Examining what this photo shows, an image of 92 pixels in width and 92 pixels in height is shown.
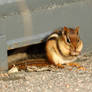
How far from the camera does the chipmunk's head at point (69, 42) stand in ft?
20.1

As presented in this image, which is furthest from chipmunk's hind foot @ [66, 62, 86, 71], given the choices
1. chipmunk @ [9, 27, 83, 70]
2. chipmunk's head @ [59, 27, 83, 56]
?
chipmunk's head @ [59, 27, 83, 56]

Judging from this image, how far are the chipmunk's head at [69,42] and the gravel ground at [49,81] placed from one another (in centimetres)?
38

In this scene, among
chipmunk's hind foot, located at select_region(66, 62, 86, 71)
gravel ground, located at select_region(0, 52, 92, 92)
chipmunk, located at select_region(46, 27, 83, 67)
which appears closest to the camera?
gravel ground, located at select_region(0, 52, 92, 92)

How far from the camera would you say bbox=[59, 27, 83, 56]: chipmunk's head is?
612 cm

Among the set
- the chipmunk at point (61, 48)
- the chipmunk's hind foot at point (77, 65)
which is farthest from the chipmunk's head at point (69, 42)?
the chipmunk's hind foot at point (77, 65)

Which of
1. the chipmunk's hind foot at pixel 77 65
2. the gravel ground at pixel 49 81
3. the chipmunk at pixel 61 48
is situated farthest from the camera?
the chipmunk at pixel 61 48

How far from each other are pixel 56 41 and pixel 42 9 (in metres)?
0.67

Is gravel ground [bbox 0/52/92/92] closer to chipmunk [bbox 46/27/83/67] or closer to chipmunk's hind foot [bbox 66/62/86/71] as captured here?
chipmunk's hind foot [bbox 66/62/86/71]

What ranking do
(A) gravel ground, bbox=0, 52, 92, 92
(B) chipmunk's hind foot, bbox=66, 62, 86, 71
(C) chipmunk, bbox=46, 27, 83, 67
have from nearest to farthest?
(A) gravel ground, bbox=0, 52, 92, 92 → (B) chipmunk's hind foot, bbox=66, 62, 86, 71 → (C) chipmunk, bbox=46, 27, 83, 67

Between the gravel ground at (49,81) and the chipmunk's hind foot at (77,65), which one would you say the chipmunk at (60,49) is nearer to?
the chipmunk's hind foot at (77,65)

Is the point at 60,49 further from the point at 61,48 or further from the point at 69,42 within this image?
the point at 69,42

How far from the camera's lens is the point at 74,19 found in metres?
6.77

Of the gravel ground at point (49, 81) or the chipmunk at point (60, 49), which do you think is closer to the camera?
the gravel ground at point (49, 81)

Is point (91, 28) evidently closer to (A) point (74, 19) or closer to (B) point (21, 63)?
(A) point (74, 19)
